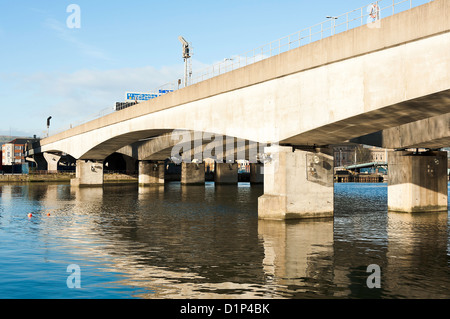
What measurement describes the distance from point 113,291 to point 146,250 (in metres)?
7.14

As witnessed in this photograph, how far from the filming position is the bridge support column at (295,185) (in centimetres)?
3042

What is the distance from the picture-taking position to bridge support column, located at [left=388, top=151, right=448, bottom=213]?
117 ft

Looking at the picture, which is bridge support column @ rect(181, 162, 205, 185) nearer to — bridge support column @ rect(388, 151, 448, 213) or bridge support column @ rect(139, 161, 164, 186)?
bridge support column @ rect(139, 161, 164, 186)

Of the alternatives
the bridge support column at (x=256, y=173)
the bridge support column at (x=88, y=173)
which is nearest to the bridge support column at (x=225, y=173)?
the bridge support column at (x=256, y=173)

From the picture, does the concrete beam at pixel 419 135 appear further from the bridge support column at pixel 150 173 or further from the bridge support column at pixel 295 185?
the bridge support column at pixel 150 173

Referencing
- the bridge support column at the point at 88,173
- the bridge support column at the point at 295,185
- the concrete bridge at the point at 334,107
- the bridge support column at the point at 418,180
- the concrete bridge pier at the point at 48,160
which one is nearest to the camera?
the concrete bridge at the point at 334,107

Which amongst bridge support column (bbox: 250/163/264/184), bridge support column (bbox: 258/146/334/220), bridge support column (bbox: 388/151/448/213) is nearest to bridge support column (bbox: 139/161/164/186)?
bridge support column (bbox: 250/163/264/184)

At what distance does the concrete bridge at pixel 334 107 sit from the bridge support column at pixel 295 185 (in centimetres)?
7

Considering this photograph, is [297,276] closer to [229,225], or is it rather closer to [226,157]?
[229,225]

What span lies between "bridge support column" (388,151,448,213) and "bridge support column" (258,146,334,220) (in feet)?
23.7

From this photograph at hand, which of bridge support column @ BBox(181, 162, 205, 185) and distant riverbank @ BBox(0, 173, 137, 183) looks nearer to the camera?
distant riverbank @ BBox(0, 173, 137, 183)

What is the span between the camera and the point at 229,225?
30.4 meters

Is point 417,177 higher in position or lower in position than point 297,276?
higher
